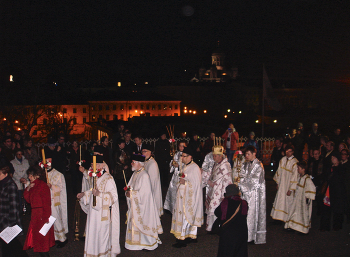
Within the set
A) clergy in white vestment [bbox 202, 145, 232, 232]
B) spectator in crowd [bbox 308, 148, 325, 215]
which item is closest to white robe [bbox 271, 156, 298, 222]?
spectator in crowd [bbox 308, 148, 325, 215]

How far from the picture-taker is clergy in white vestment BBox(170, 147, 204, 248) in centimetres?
718

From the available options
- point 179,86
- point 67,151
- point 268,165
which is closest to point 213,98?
point 179,86

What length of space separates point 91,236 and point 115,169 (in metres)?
4.65

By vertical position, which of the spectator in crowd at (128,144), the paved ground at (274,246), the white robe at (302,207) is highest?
the spectator in crowd at (128,144)

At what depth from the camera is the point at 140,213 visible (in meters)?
6.66

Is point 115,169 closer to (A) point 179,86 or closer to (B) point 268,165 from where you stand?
(B) point 268,165

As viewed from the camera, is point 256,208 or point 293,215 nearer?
point 256,208

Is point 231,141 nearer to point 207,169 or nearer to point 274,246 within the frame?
point 207,169

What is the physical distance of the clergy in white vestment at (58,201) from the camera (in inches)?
268

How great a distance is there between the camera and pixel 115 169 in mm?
10484

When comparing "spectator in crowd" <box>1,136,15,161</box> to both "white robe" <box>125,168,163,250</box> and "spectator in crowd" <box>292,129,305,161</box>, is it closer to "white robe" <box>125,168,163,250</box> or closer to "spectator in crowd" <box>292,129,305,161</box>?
"white robe" <box>125,168,163,250</box>

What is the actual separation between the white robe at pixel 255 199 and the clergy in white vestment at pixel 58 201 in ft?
11.5

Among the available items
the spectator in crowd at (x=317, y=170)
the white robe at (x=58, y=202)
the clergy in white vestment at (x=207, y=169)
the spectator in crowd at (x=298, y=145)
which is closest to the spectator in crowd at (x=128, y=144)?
the clergy in white vestment at (x=207, y=169)

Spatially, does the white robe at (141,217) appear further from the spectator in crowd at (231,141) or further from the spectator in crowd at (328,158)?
the spectator in crowd at (231,141)
